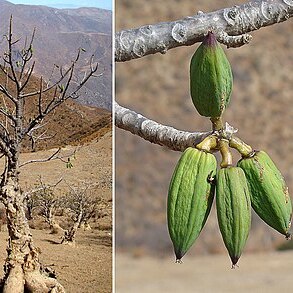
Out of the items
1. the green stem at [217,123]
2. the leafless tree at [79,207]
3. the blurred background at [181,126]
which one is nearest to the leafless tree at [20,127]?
the leafless tree at [79,207]

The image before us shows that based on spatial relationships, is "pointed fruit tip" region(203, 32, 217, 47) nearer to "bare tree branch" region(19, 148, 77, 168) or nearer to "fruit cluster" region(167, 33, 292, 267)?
"fruit cluster" region(167, 33, 292, 267)

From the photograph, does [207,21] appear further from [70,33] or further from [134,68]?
[134,68]

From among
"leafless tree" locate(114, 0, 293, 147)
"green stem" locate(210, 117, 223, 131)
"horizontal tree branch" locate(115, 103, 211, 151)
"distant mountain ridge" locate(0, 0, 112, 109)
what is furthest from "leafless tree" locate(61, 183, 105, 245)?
"green stem" locate(210, 117, 223, 131)

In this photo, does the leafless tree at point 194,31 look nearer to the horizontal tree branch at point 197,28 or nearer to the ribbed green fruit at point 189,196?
the horizontal tree branch at point 197,28

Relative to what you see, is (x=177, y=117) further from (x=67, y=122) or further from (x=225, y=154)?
(x=225, y=154)

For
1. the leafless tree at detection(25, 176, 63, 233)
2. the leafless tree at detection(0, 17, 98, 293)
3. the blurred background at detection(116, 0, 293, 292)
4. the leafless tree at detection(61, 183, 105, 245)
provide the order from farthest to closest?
the blurred background at detection(116, 0, 293, 292) → the leafless tree at detection(61, 183, 105, 245) → the leafless tree at detection(25, 176, 63, 233) → the leafless tree at detection(0, 17, 98, 293)
